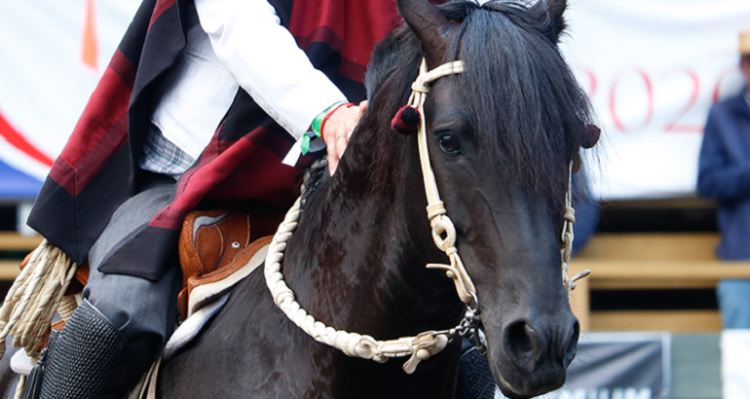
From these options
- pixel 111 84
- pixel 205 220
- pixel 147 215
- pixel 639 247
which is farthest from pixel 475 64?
pixel 639 247

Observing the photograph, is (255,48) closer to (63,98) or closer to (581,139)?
(581,139)

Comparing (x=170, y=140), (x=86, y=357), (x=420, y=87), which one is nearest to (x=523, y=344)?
(x=420, y=87)

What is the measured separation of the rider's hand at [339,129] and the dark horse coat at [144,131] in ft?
1.17

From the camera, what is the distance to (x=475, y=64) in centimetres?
135

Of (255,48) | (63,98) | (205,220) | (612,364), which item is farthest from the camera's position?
(612,364)

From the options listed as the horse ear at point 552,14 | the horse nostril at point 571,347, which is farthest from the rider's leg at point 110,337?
the horse ear at point 552,14

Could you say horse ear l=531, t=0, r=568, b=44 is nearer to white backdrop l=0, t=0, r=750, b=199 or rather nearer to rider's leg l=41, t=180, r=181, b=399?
rider's leg l=41, t=180, r=181, b=399

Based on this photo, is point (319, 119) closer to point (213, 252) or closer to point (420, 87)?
point (420, 87)

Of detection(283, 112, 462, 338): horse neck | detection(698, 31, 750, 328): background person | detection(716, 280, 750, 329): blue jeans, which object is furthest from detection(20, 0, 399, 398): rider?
detection(716, 280, 750, 329): blue jeans

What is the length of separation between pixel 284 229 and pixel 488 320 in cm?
76

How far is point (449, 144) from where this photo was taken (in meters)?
1.35

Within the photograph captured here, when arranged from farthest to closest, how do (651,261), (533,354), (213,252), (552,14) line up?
(651,261) → (213,252) → (552,14) → (533,354)

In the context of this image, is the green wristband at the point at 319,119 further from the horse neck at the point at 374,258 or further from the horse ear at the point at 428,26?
the horse ear at the point at 428,26

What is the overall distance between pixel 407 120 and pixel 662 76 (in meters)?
3.75
